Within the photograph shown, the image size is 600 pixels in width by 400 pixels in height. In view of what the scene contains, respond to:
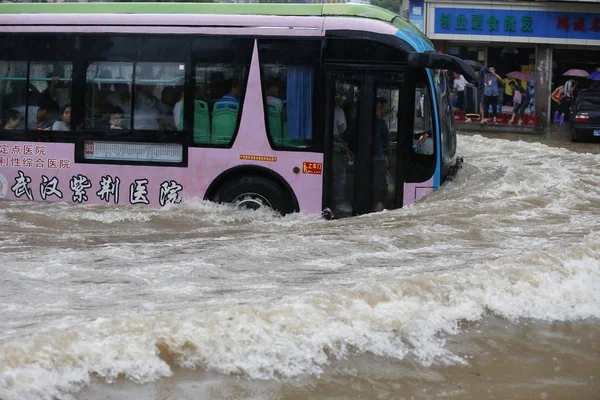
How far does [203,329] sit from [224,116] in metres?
5.69

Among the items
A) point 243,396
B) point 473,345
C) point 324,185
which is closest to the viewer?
point 243,396

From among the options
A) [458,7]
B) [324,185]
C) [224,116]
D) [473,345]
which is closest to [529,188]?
[324,185]

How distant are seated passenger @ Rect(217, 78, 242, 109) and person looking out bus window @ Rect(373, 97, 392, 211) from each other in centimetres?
166

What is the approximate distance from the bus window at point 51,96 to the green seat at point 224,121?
1853mm

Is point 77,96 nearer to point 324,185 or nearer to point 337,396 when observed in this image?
point 324,185

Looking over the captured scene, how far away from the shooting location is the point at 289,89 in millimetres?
11320

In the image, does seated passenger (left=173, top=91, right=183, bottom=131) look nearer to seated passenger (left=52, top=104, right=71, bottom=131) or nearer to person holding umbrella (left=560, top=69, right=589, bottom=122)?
seated passenger (left=52, top=104, right=71, bottom=131)

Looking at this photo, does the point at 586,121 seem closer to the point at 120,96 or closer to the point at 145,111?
the point at 145,111

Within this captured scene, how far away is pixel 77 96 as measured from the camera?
38.7 feet

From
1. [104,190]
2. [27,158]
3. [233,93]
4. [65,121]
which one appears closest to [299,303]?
[233,93]

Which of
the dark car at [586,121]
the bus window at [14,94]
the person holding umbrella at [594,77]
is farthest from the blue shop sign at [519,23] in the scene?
the bus window at [14,94]

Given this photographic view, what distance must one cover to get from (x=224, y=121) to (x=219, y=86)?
434 millimetres

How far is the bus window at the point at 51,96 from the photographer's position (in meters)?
11.8

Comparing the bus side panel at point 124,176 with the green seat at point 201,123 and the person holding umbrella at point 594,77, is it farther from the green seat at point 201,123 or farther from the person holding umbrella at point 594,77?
the person holding umbrella at point 594,77
